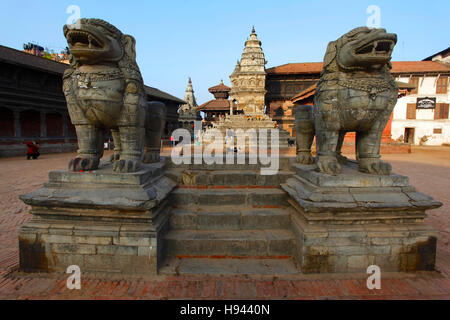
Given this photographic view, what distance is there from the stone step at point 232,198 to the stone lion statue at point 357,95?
76 centimetres

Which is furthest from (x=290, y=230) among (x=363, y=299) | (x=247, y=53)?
(x=247, y=53)

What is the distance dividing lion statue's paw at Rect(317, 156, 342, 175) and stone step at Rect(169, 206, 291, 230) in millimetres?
762

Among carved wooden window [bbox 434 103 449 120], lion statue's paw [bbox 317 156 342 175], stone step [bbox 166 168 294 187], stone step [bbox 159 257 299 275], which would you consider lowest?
stone step [bbox 159 257 299 275]

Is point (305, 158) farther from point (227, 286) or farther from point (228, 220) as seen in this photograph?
point (227, 286)

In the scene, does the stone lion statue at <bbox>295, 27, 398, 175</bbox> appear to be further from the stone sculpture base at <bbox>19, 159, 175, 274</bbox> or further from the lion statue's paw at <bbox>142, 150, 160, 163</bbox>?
the lion statue's paw at <bbox>142, 150, 160, 163</bbox>

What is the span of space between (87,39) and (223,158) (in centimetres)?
246

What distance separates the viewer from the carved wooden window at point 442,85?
26.4 metres

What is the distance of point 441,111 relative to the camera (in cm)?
2692

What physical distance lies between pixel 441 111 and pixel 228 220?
1388 inches

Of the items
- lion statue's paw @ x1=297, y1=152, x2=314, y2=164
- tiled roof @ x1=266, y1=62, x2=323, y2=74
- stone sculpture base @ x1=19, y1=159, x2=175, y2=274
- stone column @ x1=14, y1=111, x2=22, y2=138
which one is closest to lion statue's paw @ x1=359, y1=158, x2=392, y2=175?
lion statue's paw @ x1=297, y1=152, x2=314, y2=164

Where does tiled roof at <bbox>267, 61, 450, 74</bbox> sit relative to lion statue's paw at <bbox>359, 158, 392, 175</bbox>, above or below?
above

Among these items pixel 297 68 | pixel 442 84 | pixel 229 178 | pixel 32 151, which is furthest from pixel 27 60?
pixel 442 84

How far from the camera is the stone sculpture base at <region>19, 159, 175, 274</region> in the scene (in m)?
2.52

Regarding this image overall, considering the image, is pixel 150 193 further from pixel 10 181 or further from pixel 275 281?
pixel 10 181
